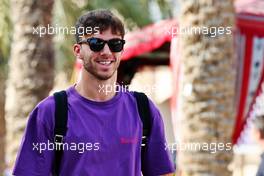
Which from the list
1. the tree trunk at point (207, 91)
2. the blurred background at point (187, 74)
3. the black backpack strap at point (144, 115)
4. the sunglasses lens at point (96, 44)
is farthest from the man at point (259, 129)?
the sunglasses lens at point (96, 44)

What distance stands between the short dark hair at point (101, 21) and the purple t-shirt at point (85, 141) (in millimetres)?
264

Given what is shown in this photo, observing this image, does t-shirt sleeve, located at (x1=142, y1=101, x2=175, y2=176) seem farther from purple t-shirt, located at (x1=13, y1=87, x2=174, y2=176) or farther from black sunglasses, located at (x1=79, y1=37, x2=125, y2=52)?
black sunglasses, located at (x1=79, y1=37, x2=125, y2=52)

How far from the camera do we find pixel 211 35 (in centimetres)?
685

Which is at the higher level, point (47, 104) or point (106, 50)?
point (106, 50)

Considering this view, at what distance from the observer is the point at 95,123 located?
280 cm

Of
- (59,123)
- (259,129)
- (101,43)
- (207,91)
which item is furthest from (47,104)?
(259,129)

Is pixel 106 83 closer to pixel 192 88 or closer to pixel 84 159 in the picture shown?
pixel 84 159

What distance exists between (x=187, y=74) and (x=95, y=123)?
4259mm

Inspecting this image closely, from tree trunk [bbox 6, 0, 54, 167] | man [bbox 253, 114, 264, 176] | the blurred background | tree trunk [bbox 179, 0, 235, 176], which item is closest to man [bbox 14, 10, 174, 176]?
the blurred background

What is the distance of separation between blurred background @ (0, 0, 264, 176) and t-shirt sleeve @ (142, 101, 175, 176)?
2.44 m

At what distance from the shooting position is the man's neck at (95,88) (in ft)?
9.37

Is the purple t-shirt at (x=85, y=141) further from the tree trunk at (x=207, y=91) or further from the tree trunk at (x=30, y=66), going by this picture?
the tree trunk at (x=30, y=66)

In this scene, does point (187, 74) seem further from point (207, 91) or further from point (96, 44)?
point (96, 44)

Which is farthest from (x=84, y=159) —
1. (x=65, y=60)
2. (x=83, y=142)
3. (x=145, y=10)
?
(x=65, y=60)
